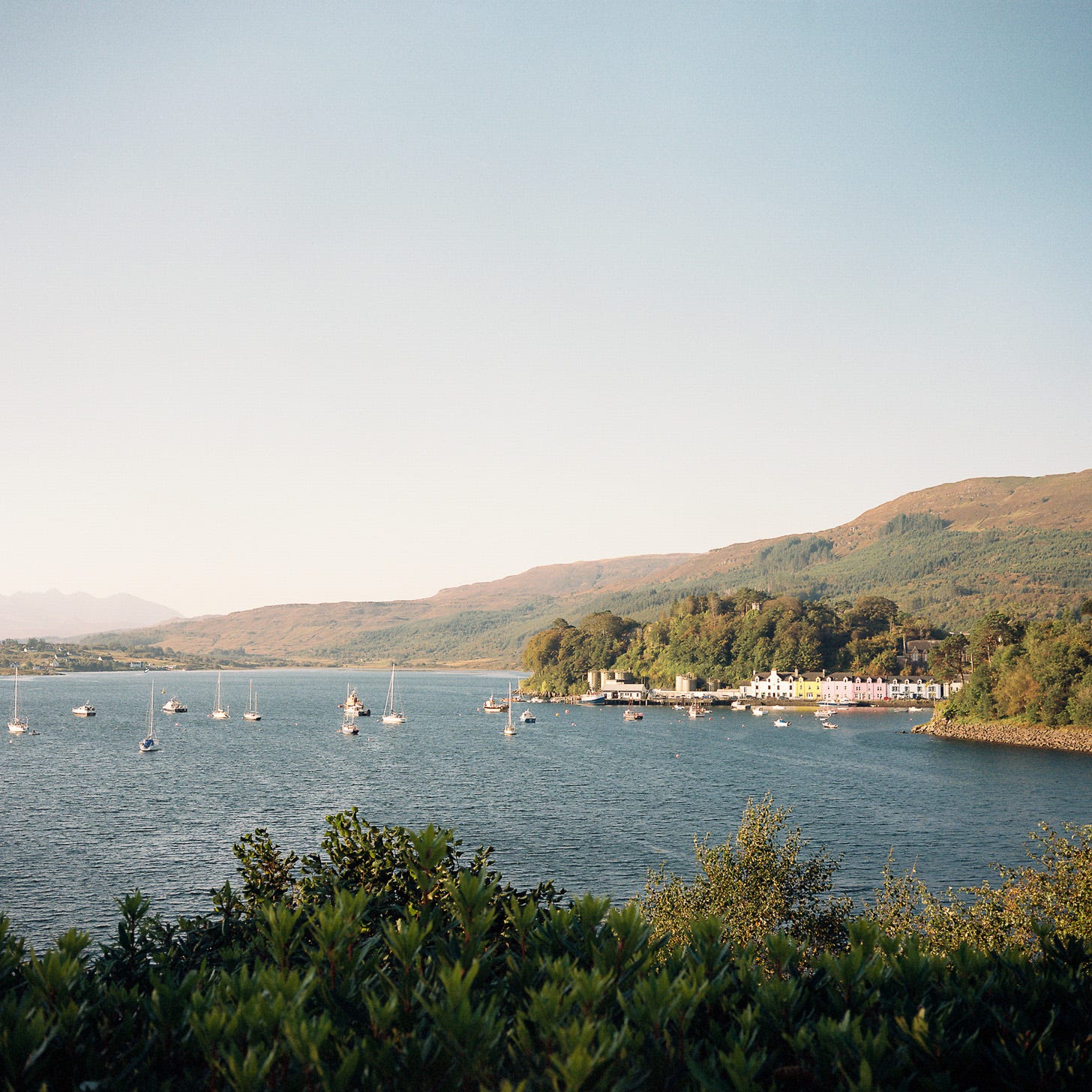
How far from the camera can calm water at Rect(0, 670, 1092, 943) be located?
59.2 m

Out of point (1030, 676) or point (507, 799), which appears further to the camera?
point (1030, 676)

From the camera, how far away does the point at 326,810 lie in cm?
8081

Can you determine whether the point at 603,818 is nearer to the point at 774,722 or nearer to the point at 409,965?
the point at 409,965

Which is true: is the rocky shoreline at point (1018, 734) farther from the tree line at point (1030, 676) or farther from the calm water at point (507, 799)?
the calm water at point (507, 799)

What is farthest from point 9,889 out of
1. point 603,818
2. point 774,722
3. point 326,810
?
point 774,722

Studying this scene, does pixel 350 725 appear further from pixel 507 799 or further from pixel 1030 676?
pixel 1030 676

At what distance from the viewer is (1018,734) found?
134 m

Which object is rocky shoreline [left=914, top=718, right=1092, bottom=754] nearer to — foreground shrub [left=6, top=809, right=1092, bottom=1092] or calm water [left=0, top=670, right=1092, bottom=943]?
calm water [left=0, top=670, right=1092, bottom=943]

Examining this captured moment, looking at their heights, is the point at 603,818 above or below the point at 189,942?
below

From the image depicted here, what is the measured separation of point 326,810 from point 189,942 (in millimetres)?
67982

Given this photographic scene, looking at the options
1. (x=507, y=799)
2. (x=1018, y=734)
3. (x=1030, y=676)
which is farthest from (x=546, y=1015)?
(x=1030, y=676)

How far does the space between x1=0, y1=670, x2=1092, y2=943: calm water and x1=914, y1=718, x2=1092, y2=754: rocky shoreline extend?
4813 millimetres

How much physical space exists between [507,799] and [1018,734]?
8449 centimetres

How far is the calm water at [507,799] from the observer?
59.2 m
